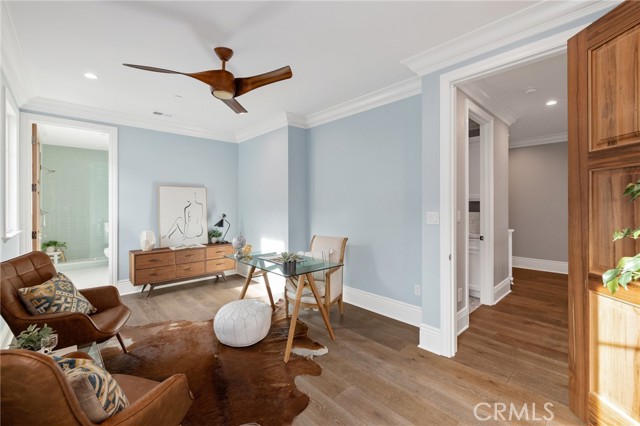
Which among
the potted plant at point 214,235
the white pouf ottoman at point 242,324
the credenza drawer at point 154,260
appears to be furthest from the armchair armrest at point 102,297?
the potted plant at point 214,235

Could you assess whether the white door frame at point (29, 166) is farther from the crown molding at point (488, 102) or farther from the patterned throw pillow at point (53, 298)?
the crown molding at point (488, 102)

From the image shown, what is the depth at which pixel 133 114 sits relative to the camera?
414 centimetres

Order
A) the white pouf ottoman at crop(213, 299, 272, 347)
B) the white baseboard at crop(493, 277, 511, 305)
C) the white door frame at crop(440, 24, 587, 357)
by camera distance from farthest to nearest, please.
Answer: the white baseboard at crop(493, 277, 511, 305) → the white pouf ottoman at crop(213, 299, 272, 347) → the white door frame at crop(440, 24, 587, 357)

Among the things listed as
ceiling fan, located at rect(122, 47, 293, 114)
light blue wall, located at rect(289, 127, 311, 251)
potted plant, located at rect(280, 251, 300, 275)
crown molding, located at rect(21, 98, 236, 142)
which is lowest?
potted plant, located at rect(280, 251, 300, 275)

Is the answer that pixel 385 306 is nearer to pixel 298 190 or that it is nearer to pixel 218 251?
pixel 298 190

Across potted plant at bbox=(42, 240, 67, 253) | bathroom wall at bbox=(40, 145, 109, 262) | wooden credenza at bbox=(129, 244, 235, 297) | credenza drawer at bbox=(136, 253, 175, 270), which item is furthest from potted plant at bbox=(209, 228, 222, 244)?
potted plant at bbox=(42, 240, 67, 253)

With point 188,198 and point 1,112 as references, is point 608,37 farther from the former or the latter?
point 188,198

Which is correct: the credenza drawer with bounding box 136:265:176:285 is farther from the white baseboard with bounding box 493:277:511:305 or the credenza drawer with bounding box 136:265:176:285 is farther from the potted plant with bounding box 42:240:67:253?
the white baseboard with bounding box 493:277:511:305

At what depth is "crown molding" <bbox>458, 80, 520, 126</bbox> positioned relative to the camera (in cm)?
292

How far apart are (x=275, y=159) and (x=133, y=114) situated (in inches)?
84.1

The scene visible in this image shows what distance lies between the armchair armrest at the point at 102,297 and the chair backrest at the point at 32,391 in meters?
1.97

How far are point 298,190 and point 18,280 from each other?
119 inches

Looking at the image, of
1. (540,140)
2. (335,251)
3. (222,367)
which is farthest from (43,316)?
(540,140)

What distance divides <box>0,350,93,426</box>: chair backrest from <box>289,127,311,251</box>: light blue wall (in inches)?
131
